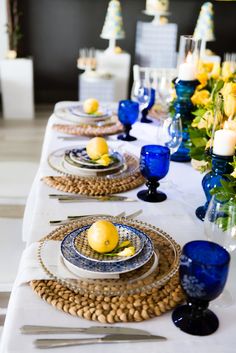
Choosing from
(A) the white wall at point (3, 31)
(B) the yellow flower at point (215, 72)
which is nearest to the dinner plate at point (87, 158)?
(B) the yellow flower at point (215, 72)

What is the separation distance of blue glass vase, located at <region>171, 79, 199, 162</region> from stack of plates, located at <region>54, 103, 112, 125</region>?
15.5 inches

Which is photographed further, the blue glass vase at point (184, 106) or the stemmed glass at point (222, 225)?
the blue glass vase at point (184, 106)

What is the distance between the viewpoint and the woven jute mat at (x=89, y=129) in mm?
1805

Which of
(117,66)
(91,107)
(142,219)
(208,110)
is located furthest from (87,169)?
(117,66)

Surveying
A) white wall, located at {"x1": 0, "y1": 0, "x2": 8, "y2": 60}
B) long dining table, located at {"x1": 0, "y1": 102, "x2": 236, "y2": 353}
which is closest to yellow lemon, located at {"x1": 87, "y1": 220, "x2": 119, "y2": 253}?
long dining table, located at {"x1": 0, "y1": 102, "x2": 236, "y2": 353}

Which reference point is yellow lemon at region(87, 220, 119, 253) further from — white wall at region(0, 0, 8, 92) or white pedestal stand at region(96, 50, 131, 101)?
white wall at region(0, 0, 8, 92)

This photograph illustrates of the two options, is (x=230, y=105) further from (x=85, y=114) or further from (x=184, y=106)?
(x=85, y=114)

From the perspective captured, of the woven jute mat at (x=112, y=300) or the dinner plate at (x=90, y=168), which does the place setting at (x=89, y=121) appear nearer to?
the dinner plate at (x=90, y=168)

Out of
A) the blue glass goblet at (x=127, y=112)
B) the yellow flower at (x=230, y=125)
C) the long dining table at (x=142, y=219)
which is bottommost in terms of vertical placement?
the long dining table at (x=142, y=219)

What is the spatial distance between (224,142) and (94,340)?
1.87 feet

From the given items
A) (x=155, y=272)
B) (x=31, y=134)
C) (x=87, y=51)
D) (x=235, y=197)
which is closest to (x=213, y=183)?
(x=235, y=197)

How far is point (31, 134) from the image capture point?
13.3 ft

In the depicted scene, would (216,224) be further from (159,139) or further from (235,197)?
(159,139)

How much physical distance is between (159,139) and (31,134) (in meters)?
2.57
